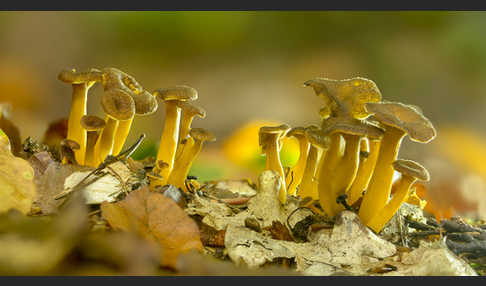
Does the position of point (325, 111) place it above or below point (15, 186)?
above

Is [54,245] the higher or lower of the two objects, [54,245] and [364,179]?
the lower

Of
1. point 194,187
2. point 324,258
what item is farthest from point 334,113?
point 194,187

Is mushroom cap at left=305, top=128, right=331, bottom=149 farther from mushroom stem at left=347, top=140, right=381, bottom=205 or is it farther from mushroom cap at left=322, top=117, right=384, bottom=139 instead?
mushroom stem at left=347, top=140, right=381, bottom=205

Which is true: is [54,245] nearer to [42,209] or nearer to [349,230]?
[42,209]

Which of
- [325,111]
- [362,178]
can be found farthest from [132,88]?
[362,178]

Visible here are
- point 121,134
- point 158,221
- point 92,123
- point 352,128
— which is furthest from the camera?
point 121,134

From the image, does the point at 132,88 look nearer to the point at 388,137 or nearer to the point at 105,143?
the point at 105,143
